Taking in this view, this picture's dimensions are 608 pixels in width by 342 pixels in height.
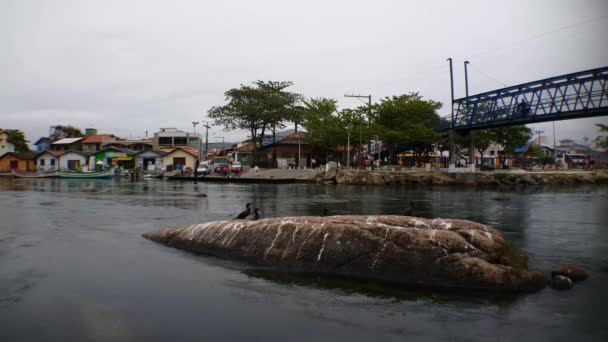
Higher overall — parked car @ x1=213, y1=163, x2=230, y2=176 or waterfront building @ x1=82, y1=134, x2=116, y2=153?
waterfront building @ x1=82, y1=134, x2=116, y2=153

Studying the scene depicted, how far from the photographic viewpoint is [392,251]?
8.80 meters

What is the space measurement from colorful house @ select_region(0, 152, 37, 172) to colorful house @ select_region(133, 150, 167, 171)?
19.3 meters

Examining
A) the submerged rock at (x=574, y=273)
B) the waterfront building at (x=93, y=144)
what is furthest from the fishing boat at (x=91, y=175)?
the submerged rock at (x=574, y=273)

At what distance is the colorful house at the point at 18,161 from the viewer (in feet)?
245

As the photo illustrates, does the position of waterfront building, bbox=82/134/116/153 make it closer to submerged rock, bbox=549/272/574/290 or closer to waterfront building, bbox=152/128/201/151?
waterfront building, bbox=152/128/201/151

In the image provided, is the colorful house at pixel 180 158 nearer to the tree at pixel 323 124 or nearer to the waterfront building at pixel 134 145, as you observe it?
the waterfront building at pixel 134 145

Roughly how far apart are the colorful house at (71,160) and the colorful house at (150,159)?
1029 centimetres

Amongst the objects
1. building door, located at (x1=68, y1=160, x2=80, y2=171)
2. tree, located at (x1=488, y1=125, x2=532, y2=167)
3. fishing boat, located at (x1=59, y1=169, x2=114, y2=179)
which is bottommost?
fishing boat, located at (x1=59, y1=169, x2=114, y2=179)

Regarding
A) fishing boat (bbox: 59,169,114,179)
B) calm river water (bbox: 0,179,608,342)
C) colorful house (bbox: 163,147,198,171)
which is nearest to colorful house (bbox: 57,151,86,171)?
fishing boat (bbox: 59,169,114,179)

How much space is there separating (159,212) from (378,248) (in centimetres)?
1475

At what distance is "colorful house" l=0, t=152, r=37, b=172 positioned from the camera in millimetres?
74625

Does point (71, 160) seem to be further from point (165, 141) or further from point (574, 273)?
point (574, 273)

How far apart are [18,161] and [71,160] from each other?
975cm

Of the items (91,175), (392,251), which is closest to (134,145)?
(91,175)
